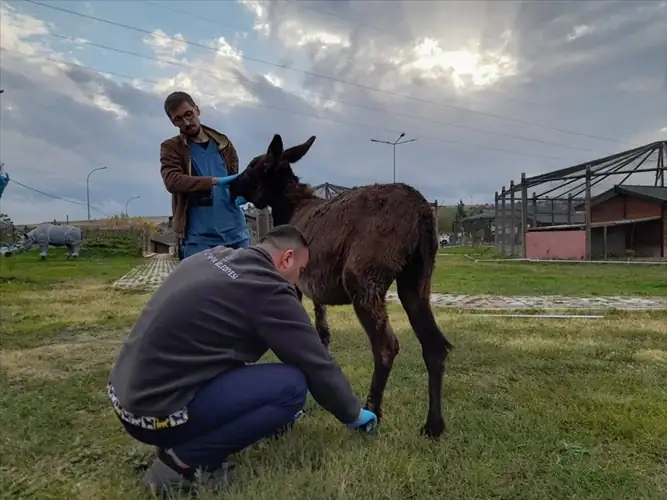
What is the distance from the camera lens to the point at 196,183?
3.67m

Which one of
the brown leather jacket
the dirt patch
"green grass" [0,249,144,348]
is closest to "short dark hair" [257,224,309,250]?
the brown leather jacket

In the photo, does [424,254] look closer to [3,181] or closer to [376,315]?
[376,315]

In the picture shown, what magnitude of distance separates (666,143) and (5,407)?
22.9 m

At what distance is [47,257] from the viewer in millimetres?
28656

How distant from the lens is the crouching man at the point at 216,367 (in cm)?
225

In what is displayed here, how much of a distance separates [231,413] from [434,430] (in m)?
1.24

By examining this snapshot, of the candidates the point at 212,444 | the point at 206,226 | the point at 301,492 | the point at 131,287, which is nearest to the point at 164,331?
the point at 212,444

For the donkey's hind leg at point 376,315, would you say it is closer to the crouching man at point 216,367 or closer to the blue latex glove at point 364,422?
the blue latex glove at point 364,422

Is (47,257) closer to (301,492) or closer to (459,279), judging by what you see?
(459,279)

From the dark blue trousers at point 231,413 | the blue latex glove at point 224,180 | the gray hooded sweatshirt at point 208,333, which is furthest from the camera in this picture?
the blue latex glove at point 224,180

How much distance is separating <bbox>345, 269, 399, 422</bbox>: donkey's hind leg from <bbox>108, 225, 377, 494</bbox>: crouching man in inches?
26.8

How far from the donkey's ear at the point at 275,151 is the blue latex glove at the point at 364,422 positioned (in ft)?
6.72

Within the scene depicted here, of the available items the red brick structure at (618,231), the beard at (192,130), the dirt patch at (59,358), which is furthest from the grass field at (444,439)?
the red brick structure at (618,231)

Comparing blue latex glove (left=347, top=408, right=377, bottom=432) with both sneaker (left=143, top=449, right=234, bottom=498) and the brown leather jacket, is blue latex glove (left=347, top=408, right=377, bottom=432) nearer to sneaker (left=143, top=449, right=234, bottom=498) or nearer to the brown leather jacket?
sneaker (left=143, top=449, right=234, bottom=498)
